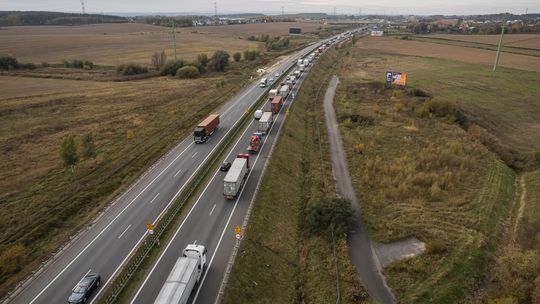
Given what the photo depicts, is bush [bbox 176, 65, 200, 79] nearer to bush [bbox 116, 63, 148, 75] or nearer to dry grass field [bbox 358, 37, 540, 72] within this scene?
bush [bbox 116, 63, 148, 75]

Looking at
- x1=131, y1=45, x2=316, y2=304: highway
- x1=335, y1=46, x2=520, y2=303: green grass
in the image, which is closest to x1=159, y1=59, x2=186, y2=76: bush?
x1=335, y1=46, x2=520, y2=303: green grass

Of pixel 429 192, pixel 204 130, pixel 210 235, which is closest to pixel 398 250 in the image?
pixel 429 192

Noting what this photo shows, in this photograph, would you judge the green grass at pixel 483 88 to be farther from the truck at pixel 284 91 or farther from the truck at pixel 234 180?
the truck at pixel 234 180

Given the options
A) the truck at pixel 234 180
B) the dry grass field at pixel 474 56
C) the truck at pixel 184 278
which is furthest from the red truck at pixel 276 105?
the dry grass field at pixel 474 56

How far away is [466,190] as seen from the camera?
4831 cm

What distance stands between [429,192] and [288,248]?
74.8ft

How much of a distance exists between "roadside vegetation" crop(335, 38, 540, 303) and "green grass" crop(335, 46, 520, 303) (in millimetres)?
120

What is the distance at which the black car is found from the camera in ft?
90.5

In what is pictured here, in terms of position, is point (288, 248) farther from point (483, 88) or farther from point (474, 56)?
point (474, 56)

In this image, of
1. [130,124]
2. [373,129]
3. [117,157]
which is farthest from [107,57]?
[373,129]

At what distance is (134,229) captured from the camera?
123 ft

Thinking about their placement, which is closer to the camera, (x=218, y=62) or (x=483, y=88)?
(x=483, y=88)

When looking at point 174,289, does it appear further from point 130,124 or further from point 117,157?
point 130,124

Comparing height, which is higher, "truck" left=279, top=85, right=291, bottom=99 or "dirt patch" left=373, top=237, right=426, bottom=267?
"truck" left=279, top=85, right=291, bottom=99
